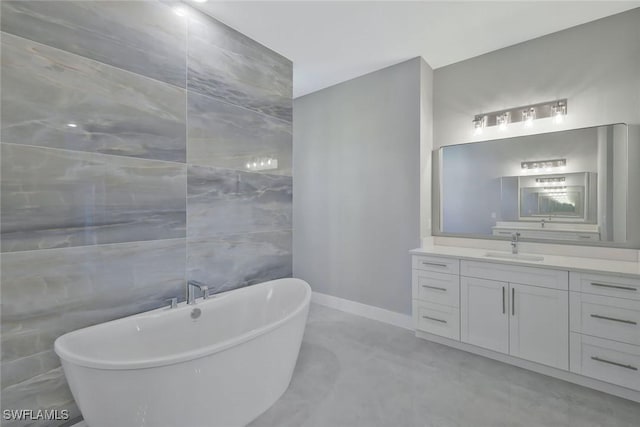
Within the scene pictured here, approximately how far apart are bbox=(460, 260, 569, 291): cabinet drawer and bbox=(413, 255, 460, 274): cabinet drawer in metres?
0.06

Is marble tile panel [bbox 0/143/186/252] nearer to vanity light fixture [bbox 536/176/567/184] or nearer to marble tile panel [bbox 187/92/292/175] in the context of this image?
marble tile panel [bbox 187/92/292/175]

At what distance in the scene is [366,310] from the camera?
319 centimetres

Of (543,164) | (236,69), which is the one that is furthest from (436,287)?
(236,69)

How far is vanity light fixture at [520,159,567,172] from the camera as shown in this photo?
7.83ft

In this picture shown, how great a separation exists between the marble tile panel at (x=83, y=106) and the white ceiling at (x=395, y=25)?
0.91m

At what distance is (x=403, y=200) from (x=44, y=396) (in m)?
2.99

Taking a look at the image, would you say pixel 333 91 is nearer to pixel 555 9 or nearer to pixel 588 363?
pixel 555 9

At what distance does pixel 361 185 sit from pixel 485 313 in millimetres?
1758

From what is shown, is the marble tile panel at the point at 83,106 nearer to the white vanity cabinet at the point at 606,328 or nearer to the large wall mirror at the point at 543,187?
the large wall mirror at the point at 543,187

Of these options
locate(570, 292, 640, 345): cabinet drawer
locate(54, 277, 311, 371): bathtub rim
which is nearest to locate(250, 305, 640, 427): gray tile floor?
locate(570, 292, 640, 345): cabinet drawer

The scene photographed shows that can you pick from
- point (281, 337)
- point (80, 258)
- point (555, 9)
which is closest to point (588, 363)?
point (281, 337)

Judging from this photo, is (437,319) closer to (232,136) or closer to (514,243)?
(514,243)

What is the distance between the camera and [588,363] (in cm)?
187

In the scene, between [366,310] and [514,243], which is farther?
[366,310]
